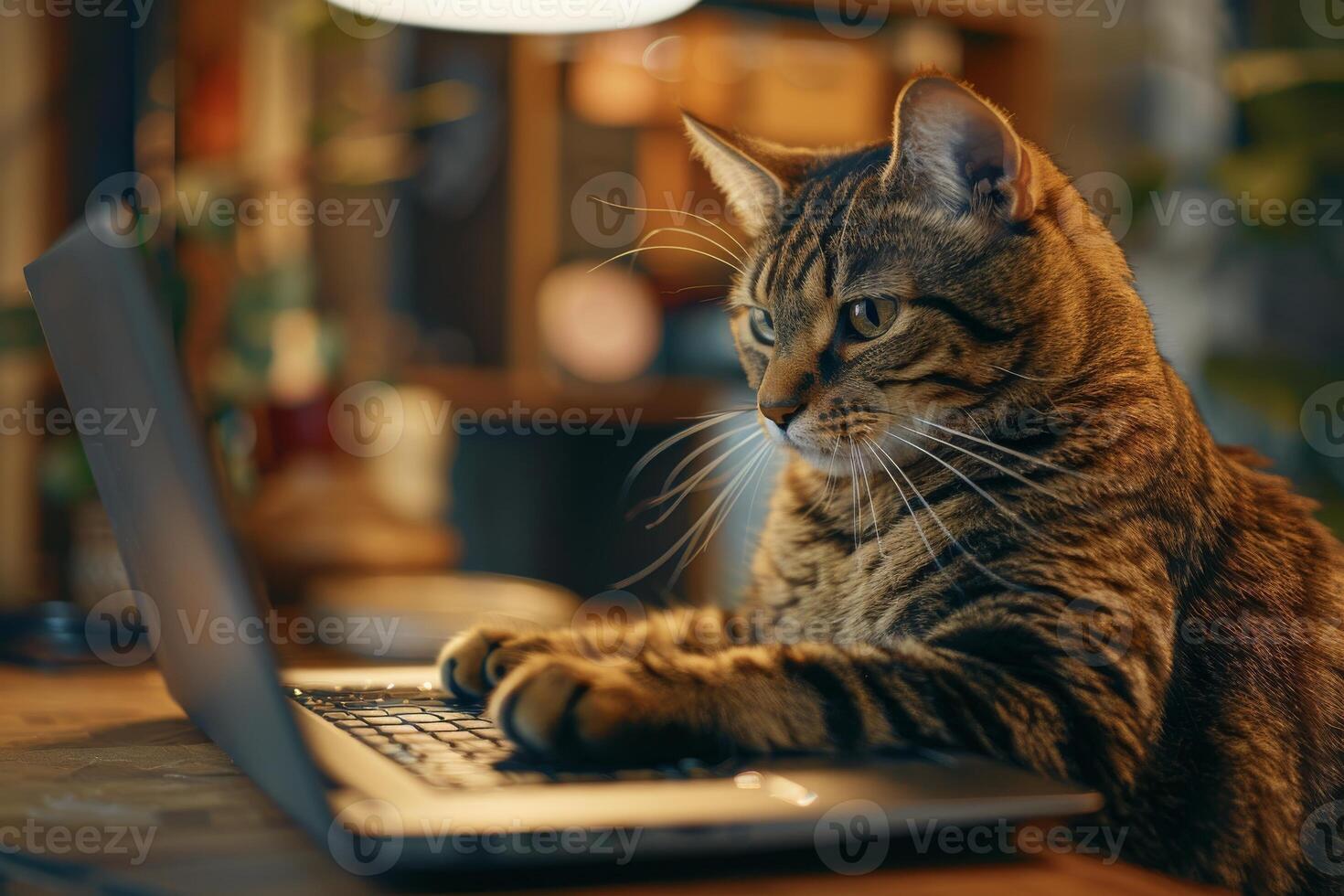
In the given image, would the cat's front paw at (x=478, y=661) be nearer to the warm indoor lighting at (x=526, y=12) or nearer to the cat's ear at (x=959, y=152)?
the cat's ear at (x=959, y=152)

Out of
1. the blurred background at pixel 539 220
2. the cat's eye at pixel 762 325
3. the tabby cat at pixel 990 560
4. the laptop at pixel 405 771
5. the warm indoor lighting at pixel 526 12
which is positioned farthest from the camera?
the blurred background at pixel 539 220

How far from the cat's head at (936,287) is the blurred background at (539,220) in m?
1.18

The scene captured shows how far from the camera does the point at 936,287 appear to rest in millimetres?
866

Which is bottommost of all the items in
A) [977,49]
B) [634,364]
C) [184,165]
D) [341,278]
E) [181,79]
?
[634,364]

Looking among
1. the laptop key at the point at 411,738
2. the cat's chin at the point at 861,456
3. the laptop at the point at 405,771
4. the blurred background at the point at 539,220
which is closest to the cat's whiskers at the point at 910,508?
the cat's chin at the point at 861,456

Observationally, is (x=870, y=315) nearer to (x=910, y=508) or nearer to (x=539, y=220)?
(x=910, y=508)

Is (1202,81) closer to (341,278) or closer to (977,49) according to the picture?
(977,49)

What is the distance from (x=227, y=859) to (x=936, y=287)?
2.01ft

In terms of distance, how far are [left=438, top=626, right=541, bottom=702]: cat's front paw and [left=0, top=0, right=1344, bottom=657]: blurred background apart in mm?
1160

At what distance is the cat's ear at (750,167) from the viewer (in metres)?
1.03

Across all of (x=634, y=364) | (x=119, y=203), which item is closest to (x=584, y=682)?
(x=119, y=203)

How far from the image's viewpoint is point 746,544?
1.19m

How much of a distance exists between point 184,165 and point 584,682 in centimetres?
173

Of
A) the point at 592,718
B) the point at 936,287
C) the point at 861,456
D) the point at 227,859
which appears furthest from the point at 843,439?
the point at 227,859
